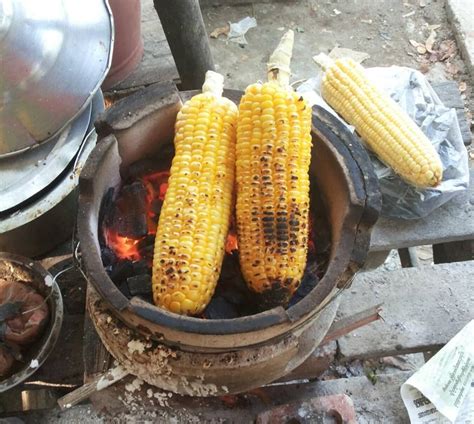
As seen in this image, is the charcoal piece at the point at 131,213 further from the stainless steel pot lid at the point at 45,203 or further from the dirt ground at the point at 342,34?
the dirt ground at the point at 342,34

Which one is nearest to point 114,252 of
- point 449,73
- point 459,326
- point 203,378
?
point 203,378

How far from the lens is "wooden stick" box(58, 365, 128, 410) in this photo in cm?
173

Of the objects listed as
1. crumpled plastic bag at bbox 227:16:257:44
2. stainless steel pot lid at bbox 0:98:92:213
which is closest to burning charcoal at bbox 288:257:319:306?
stainless steel pot lid at bbox 0:98:92:213

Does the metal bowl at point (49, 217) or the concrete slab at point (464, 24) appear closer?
the metal bowl at point (49, 217)

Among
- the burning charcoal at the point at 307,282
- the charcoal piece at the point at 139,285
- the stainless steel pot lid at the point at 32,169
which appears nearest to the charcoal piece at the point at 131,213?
the charcoal piece at the point at 139,285

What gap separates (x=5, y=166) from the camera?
1952 mm

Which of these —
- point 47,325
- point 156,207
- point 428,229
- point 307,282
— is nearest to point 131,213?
point 156,207

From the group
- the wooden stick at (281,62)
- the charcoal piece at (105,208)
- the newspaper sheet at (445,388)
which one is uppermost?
the wooden stick at (281,62)

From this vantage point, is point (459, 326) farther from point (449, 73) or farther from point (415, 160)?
point (449, 73)

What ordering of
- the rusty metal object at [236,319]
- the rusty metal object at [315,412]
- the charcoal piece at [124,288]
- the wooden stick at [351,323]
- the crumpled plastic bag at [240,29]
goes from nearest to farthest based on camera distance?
the rusty metal object at [236,319] → the charcoal piece at [124,288] → the rusty metal object at [315,412] → the wooden stick at [351,323] → the crumpled plastic bag at [240,29]

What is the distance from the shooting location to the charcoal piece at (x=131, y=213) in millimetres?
1765

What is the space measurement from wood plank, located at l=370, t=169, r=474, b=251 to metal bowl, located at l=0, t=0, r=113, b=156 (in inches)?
53.0

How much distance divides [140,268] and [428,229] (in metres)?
1.33

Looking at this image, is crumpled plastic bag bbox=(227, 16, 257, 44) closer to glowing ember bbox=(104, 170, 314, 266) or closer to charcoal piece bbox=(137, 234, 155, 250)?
glowing ember bbox=(104, 170, 314, 266)
